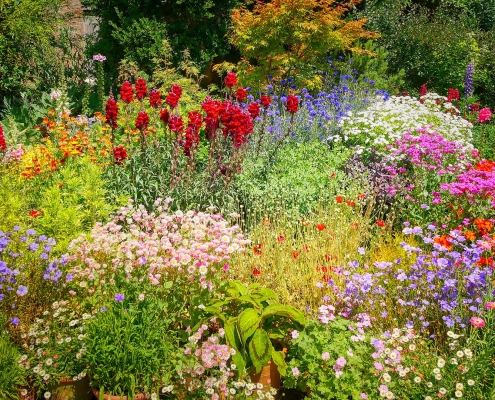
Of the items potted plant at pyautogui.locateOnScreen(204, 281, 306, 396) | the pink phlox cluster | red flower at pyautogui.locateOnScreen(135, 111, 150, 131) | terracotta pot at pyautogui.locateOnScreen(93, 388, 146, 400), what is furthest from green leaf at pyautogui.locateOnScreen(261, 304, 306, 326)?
red flower at pyautogui.locateOnScreen(135, 111, 150, 131)

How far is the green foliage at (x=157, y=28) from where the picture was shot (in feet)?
34.3

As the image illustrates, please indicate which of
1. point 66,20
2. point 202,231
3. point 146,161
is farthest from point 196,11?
point 202,231

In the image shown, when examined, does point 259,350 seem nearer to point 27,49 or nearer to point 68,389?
point 68,389

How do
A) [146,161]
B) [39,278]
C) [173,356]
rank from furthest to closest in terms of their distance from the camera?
[146,161] → [39,278] → [173,356]

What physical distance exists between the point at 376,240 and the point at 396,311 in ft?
4.35

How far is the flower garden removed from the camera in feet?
8.60

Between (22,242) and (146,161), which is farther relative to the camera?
(146,161)

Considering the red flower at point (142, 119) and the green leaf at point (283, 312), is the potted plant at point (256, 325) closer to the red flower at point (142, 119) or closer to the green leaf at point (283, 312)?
the green leaf at point (283, 312)

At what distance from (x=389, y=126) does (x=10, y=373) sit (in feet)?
18.1

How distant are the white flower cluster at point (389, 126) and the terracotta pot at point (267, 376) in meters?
3.84

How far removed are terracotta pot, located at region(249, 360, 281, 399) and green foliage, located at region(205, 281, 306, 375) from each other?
0.08 m

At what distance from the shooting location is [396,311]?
11.3 ft

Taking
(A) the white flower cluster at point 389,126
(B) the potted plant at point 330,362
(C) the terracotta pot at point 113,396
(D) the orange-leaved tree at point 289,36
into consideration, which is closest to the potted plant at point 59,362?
(C) the terracotta pot at point 113,396

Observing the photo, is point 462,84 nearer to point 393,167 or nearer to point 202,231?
point 393,167
